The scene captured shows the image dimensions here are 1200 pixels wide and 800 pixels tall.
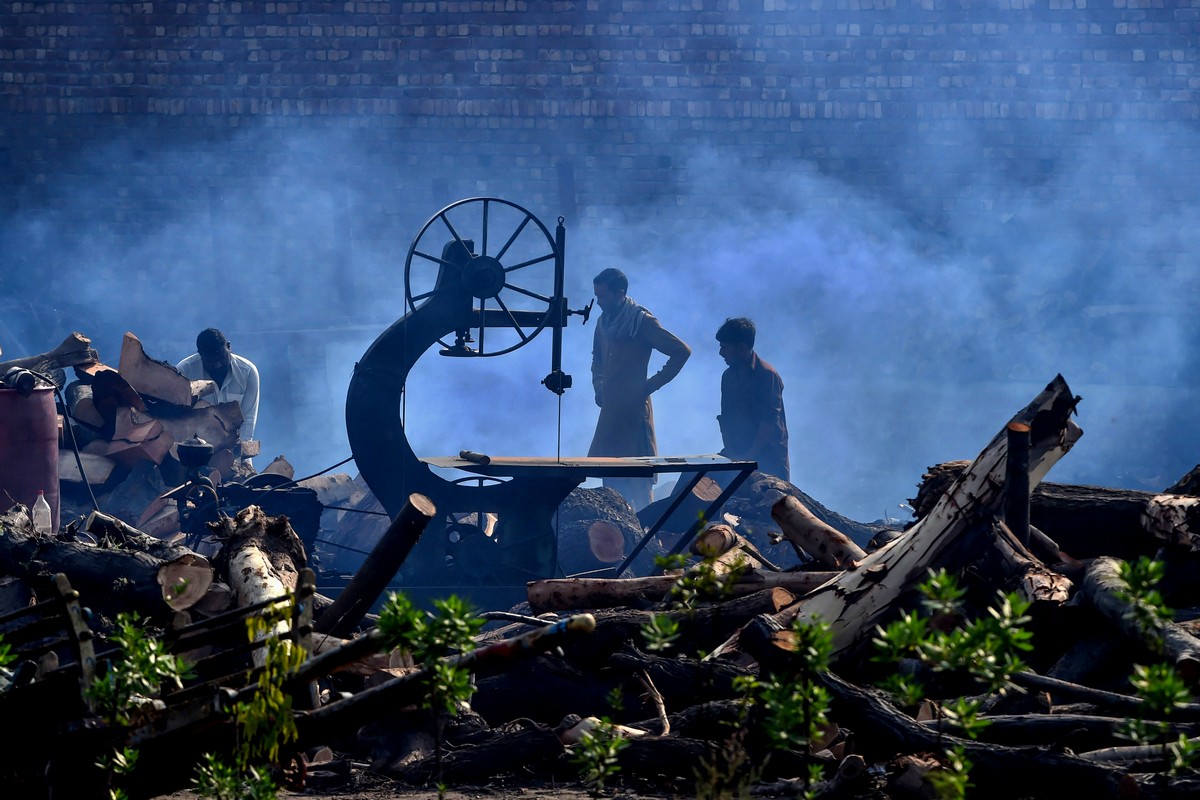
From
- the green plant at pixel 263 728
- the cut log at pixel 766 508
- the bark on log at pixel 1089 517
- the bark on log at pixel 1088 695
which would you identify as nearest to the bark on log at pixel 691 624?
the bark on log at pixel 1089 517

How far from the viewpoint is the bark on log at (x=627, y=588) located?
5.42 metres

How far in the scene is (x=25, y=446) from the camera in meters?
8.91

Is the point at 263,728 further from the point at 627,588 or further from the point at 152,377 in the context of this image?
the point at 152,377

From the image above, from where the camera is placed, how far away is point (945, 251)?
15547 mm

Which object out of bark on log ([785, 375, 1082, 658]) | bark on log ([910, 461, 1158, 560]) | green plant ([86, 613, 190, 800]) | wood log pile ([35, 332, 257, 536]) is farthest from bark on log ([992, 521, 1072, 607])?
wood log pile ([35, 332, 257, 536])

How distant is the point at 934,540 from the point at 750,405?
625 centimetres

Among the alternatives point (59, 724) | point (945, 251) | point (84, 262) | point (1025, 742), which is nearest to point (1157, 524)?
point (1025, 742)

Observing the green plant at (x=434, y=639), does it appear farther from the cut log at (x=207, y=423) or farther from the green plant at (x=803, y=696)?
the cut log at (x=207, y=423)

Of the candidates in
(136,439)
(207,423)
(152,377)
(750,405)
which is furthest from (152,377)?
(750,405)

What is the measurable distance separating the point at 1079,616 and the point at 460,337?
462cm

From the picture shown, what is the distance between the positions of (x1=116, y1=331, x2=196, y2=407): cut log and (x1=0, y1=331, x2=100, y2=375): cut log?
35cm

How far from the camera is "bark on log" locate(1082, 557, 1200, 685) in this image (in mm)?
3854

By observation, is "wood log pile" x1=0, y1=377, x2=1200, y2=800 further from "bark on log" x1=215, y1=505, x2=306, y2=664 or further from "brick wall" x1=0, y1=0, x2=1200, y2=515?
"brick wall" x1=0, y1=0, x2=1200, y2=515

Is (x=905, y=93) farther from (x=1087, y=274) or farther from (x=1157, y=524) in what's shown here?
(x=1157, y=524)
